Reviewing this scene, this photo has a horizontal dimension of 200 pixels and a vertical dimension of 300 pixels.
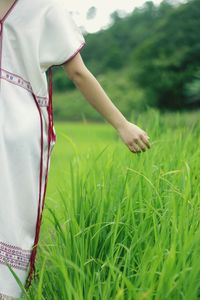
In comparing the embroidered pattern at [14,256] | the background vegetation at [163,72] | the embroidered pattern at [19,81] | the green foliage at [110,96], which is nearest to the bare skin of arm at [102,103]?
the embroidered pattern at [19,81]

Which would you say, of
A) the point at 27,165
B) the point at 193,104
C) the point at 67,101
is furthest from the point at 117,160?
the point at 67,101

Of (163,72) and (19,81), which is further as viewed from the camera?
(163,72)

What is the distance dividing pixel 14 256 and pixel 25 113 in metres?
0.41

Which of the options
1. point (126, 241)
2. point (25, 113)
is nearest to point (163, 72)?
point (126, 241)

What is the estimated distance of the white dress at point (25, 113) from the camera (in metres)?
2.02

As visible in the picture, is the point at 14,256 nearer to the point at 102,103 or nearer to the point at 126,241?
the point at 126,241

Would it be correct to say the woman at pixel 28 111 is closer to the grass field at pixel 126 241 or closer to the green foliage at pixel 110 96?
the grass field at pixel 126 241

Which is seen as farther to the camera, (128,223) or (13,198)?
(128,223)

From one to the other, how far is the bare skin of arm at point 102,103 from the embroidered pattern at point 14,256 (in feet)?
1.43

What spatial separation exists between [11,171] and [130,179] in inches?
28.2

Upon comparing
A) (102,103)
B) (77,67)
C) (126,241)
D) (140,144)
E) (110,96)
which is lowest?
(110,96)

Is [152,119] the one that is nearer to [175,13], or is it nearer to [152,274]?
[152,274]

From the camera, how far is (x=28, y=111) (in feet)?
6.71

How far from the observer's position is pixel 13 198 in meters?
2.04
